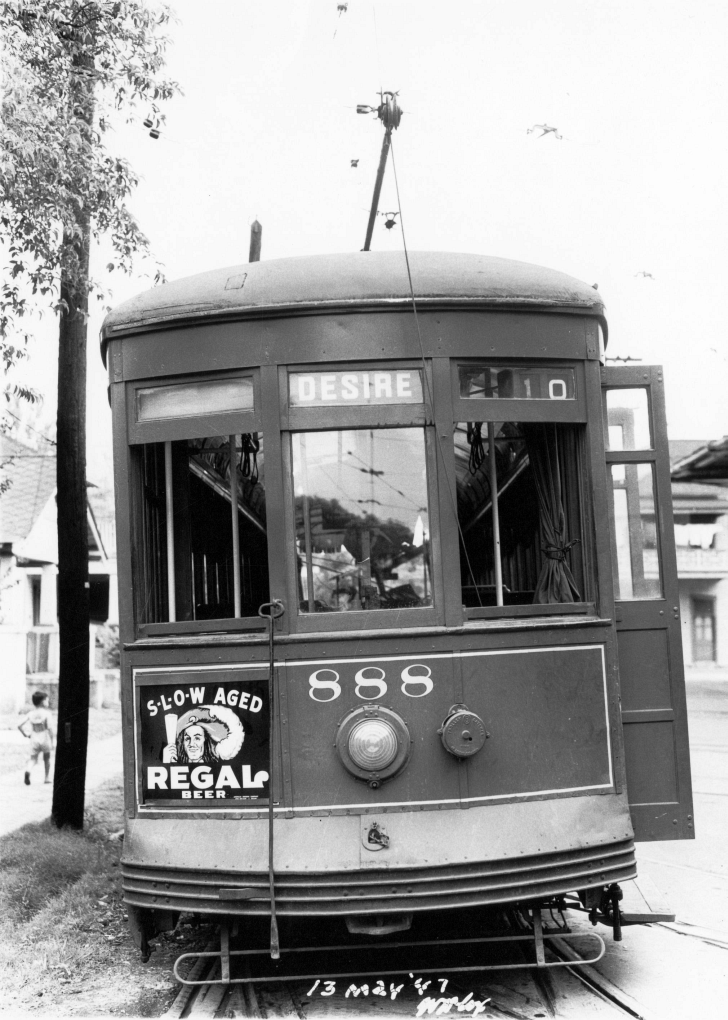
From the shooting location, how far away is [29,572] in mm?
22766

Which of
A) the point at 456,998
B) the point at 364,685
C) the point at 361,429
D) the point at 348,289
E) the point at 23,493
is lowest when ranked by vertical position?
the point at 456,998

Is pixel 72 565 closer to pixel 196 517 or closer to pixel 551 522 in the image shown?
pixel 196 517

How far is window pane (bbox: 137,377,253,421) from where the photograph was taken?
4.74 m

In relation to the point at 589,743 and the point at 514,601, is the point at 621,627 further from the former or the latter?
the point at 514,601

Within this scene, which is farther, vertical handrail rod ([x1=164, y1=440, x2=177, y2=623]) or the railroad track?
vertical handrail rod ([x1=164, y1=440, x2=177, y2=623])

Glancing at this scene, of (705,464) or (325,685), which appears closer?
(325,685)

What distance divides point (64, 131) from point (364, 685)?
5.52 m

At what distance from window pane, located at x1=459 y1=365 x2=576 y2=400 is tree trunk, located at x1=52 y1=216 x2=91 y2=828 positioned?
469 centimetres

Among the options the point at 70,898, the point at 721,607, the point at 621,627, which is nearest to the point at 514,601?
the point at 621,627

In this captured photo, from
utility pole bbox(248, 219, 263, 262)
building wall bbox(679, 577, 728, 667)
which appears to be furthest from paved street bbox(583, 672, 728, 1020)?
building wall bbox(679, 577, 728, 667)

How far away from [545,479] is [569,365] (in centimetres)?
57

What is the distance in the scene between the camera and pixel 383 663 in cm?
460

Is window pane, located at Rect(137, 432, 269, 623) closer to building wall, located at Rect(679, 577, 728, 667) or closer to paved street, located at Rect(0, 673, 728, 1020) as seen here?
paved street, located at Rect(0, 673, 728, 1020)
